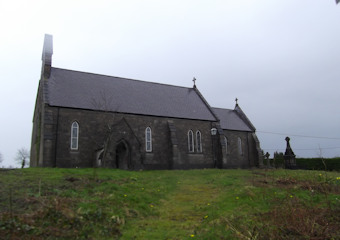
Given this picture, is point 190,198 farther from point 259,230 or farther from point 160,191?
point 259,230

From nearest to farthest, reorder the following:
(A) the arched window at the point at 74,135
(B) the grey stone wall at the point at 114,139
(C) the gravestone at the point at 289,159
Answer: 1. (B) the grey stone wall at the point at 114,139
2. (A) the arched window at the point at 74,135
3. (C) the gravestone at the point at 289,159

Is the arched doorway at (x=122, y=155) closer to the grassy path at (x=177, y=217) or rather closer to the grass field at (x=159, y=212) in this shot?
the grassy path at (x=177, y=217)

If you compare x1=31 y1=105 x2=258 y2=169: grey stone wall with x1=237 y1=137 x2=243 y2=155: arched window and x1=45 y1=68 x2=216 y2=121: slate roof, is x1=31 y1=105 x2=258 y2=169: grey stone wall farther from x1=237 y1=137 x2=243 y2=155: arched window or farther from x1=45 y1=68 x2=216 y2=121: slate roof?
x1=237 y1=137 x2=243 y2=155: arched window

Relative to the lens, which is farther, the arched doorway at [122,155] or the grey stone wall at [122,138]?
the arched doorway at [122,155]

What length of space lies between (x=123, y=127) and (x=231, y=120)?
21878mm

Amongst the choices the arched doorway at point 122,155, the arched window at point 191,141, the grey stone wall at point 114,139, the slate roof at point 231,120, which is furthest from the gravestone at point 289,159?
the arched doorway at point 122,155

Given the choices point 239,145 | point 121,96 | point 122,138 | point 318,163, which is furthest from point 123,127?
point 318,163

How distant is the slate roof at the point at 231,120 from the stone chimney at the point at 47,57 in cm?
2390

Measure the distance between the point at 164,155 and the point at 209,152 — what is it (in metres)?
6.49

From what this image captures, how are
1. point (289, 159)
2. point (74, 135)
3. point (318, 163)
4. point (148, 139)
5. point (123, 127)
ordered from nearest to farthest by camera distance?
point (74, 135) < point (123, 127) < point (148, 139) < point (289, 159) < point (318, 163)

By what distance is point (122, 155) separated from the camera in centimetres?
2883

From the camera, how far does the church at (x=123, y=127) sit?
2625 centimetres

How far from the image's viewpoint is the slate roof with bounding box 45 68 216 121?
2864 centimetres

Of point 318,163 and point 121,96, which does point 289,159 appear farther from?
point 121,96
